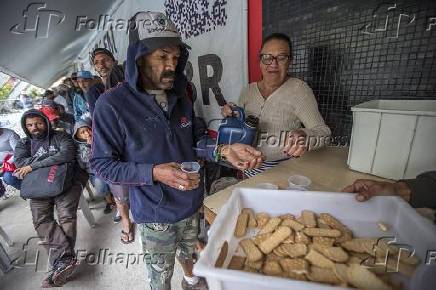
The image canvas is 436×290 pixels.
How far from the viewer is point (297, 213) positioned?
2.56 feet

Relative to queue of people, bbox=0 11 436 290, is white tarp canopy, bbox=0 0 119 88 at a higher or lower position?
higher

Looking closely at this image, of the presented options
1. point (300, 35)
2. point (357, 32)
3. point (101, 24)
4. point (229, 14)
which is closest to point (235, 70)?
point (229, 14)

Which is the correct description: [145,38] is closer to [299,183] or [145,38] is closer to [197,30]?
[299,183]

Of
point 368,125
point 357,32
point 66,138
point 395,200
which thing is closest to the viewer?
point 395,200

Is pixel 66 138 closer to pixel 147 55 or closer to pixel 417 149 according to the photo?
pixel 147 55

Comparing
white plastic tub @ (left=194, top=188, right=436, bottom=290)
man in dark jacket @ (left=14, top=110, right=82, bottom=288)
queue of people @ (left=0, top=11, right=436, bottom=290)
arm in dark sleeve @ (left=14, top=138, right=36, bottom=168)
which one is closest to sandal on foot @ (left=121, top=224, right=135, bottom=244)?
man in dark jacket @ (left=14, top=110, right=82, bottom=288)

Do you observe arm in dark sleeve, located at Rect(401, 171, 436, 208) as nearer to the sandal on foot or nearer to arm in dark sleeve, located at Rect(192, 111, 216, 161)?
arm in dark sleeve, located at Rect(192, 111, 216, 161)

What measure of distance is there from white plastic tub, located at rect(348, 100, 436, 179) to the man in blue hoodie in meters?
0.56

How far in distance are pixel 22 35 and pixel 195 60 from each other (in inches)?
98.1

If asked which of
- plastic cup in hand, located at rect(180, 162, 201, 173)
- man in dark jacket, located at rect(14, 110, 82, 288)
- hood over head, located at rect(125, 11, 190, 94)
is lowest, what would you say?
man in dark jacket, located at rect(14, 110, 82, 288)

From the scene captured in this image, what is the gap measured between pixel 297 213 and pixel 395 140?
0.63m

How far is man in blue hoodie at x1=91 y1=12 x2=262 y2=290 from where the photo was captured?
0.99 metres

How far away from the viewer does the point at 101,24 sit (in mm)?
4926

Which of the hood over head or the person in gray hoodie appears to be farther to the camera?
the person in gray hoodie
